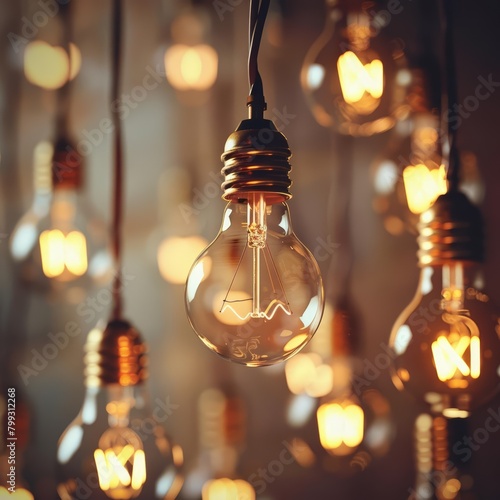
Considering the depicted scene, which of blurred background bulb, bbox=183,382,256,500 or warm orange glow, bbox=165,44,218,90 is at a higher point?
warm orange glow, bbox=165,44,218,90

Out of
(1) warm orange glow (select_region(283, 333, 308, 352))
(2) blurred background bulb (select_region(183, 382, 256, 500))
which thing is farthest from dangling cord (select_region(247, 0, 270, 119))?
(2) blurred background bulb (select_region(183, 382, 256, 500))

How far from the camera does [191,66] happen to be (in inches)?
55.4

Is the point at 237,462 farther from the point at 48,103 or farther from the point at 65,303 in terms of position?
the point at 48,103

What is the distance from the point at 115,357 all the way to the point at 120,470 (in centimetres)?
14

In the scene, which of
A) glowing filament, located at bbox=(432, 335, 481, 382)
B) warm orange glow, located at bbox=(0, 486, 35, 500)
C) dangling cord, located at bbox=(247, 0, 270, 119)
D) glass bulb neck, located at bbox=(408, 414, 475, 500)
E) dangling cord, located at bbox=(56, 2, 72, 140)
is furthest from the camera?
dangling cord, located at bbox=(56, 2, 72, 140)

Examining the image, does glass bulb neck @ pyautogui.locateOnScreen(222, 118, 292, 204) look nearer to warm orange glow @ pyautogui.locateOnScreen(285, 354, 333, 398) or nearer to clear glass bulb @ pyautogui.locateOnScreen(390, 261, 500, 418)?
clear glass bulb @ pyautogui.locateOnScreen(390, 261, 500, 418)

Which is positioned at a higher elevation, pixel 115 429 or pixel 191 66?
pixel 191 66

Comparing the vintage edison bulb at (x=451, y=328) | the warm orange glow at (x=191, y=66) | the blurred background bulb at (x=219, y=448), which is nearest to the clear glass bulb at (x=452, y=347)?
the vintage edison bulb at (x=451, y=328)

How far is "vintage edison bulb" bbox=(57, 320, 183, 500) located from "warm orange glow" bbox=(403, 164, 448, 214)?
471mm

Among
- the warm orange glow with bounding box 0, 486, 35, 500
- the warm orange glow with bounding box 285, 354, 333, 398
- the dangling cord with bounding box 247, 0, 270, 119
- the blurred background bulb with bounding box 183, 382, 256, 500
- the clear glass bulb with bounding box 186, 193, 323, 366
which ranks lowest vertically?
the warm orange glow with bounding box 0, 486, 35, 500

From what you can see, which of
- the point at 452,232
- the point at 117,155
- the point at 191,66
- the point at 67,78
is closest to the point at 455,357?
the point at 452,232

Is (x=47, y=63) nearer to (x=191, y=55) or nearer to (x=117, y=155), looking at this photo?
(x=191, y=55)

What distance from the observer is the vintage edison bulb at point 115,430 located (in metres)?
0.85

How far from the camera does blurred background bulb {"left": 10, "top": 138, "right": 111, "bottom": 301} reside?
1.19 meters
